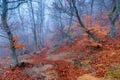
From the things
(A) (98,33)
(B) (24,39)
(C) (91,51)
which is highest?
(A) (98,33)

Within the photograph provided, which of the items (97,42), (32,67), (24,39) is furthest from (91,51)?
(24,39)

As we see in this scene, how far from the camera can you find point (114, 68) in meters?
9.60

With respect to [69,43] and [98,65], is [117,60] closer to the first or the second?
[98,65]

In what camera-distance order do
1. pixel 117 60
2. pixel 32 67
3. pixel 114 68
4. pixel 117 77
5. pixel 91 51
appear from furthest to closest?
pixel 91 51, pixel 32 67, pixel 117 60, pixel 114 68, pixel 117 77

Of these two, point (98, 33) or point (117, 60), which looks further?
point (98, 33)

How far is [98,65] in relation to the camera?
10805 millimetres

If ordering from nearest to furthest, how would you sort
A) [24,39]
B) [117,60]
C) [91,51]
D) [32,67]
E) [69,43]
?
1. [117,60]
2. [32,67]
3. [91,51]
4. [69,43]
5. [24,39]

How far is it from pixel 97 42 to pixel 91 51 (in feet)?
3.18

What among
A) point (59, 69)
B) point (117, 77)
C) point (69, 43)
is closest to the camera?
point (117, 77)

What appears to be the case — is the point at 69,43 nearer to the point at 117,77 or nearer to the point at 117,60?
the point at 117,60

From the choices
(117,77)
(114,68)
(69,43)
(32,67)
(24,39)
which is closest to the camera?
(117,77)

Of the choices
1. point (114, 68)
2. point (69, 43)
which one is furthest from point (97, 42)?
point (69, 43)

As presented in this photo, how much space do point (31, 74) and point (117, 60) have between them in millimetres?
5158

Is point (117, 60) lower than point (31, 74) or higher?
higher
